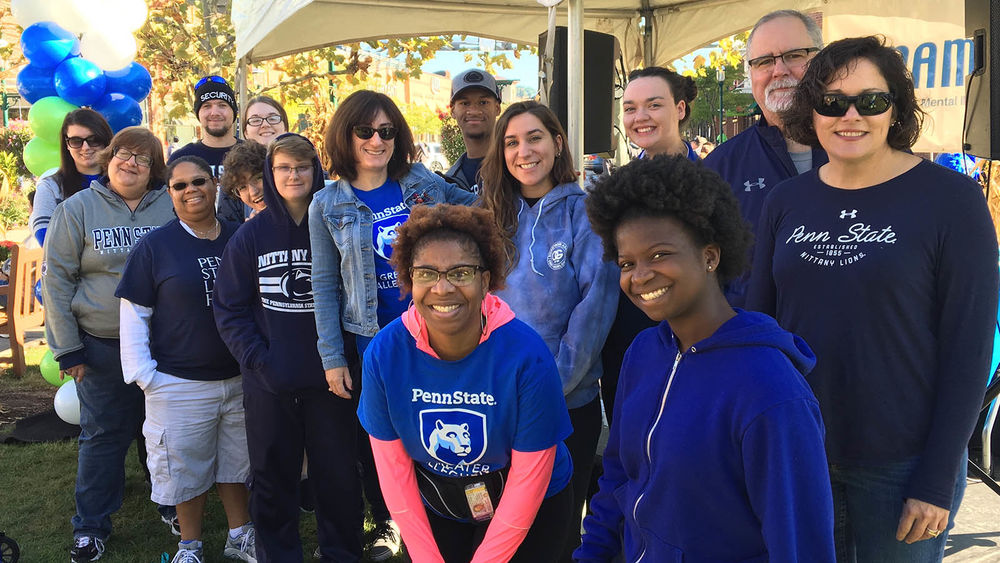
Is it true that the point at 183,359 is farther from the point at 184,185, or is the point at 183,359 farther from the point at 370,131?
the point at 370,131

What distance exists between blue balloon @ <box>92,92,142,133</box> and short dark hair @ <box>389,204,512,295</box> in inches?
188

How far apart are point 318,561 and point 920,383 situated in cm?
294

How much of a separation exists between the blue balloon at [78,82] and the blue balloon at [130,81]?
159 millimetres

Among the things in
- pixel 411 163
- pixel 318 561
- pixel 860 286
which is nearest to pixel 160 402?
pixel 318 561

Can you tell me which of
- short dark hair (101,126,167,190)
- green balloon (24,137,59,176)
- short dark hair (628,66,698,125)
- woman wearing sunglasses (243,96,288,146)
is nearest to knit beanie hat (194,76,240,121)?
woman wearing sunglasses (243,96,288,146)

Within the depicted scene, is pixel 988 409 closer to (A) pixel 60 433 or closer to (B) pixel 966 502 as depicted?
(B) pixel 966 502

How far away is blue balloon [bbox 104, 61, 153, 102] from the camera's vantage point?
6309mm

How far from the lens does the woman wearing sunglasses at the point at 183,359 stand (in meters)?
3.54

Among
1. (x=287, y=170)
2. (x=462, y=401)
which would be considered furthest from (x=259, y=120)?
(x=462, y=401)

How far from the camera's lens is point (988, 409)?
131 inches

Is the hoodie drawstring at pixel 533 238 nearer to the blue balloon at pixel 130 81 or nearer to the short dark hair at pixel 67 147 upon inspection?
the short dark hair at pixel 67 147

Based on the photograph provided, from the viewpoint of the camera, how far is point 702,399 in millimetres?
1546

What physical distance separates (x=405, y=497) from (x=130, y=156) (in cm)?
255

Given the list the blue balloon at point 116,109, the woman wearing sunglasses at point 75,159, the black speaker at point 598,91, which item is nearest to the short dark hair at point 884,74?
the woman wearing sunglasses at point 75,159
